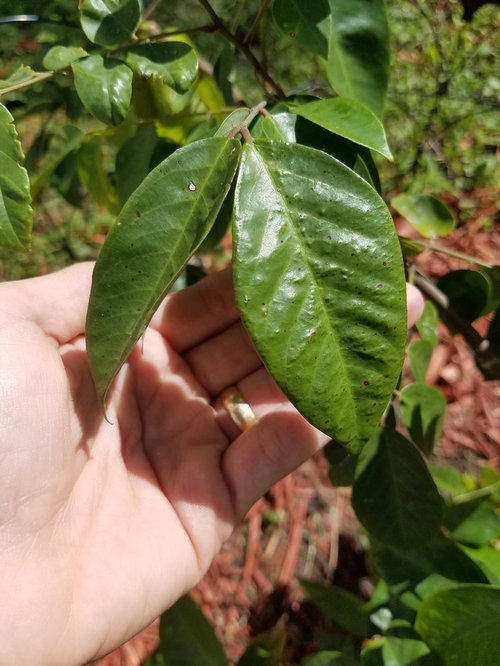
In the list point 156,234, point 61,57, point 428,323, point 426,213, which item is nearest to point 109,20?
point 61,57

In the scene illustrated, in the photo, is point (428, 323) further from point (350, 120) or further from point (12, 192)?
point (12, 192)

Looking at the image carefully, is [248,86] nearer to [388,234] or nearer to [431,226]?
[431,226]

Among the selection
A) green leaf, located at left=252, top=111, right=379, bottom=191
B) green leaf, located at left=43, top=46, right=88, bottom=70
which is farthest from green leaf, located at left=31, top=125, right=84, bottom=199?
green leaf, located at left=252, top=111, right=379, bottom=191

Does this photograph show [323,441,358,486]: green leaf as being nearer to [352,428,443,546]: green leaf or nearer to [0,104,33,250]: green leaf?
[352,428,443,546]: green leaf

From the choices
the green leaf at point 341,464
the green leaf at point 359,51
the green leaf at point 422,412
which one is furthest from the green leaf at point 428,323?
the green leaf at point 359,51

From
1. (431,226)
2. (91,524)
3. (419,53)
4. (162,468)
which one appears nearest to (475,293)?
(431,226)

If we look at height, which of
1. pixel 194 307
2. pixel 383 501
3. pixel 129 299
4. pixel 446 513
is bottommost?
pixel 446 513

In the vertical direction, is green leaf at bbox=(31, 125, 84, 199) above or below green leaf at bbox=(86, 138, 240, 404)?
below
